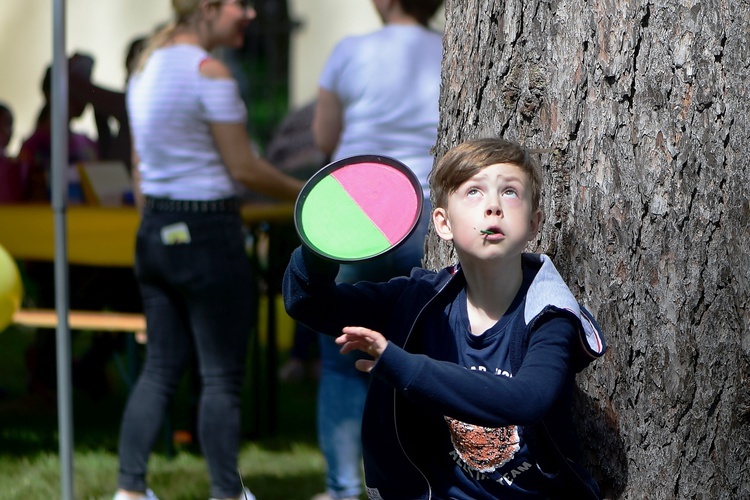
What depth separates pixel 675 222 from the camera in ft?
6.36

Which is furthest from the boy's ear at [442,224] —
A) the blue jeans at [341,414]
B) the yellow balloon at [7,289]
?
the yellow balloon at [7,289]

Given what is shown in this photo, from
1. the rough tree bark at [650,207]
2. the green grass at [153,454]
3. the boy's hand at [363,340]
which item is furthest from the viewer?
the green grass at [153,454]

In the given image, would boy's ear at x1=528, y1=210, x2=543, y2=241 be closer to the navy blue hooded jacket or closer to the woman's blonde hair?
the navy blue hooded jacket

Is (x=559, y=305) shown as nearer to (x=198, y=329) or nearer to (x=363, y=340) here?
(x=363, y=340)

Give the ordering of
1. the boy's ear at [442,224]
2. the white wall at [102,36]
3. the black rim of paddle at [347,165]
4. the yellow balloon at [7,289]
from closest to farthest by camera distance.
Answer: the black rim of paddle at [347,165] → the boy's ear at [442,224] → the yellow balloon at [7,289] → the white wall at [102,36]

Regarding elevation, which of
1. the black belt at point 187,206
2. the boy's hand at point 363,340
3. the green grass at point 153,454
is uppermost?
the boy's hand at point 363,340

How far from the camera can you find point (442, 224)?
5.95 feet

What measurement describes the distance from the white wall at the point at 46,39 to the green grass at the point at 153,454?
9.38ft

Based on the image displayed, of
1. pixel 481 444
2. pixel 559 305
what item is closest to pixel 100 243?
pixel 481 444

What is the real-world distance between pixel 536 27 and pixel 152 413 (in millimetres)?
2097

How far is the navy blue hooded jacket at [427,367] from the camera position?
61.4 inches

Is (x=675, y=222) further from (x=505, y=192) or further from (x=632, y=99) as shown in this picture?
(x=505, y=192)

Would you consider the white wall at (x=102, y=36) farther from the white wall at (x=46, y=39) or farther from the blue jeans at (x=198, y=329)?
the blue jeans at (x=198, y=329)

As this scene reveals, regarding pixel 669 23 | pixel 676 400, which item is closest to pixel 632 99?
pixel 669 23
